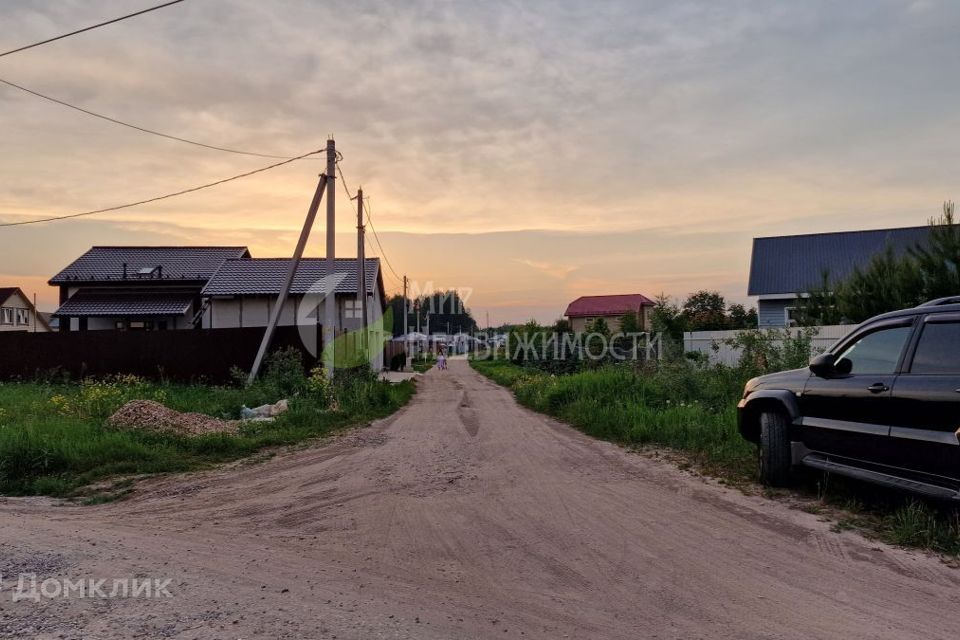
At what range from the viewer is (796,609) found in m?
3.73

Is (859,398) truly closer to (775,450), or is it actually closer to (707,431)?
(775,450)

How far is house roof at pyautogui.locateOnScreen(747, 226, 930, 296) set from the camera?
31.2 meters

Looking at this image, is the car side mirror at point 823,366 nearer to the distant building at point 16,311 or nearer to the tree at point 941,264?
the tree at point 941,264

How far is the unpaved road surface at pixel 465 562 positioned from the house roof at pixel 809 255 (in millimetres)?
28035

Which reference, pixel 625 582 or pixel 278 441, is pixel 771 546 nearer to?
pixel 625 582

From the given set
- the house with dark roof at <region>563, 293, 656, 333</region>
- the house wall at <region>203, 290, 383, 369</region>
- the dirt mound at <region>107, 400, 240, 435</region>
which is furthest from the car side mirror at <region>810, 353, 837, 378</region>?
the house with dark roof at <region>563, 293, 656, 333</region>

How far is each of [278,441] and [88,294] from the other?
25.2 metres

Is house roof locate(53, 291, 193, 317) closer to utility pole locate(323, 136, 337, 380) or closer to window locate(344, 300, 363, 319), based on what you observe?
window locate(344, 300, 363, 319)

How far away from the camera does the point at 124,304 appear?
29125mm

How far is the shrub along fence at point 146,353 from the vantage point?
1891 cm

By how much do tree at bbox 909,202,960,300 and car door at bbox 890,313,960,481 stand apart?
1285cm

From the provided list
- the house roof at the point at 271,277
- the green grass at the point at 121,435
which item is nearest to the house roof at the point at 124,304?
the house roof at the point at 271,277

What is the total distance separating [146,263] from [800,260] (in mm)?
34576

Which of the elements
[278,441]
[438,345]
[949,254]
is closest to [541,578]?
[278,441]
